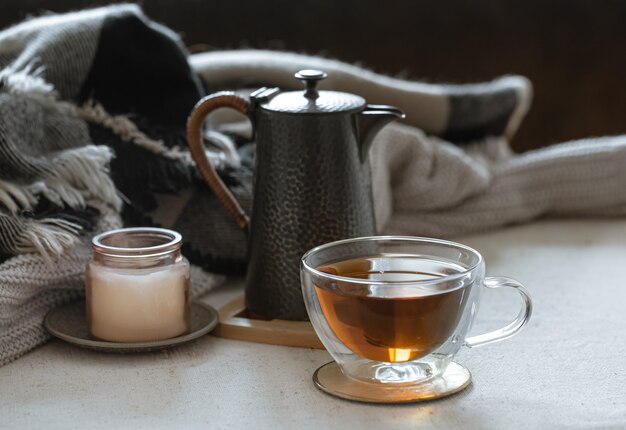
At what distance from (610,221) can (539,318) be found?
1.01 ft

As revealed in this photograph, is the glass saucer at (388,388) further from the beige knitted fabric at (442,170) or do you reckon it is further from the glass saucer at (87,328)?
the beige knitted fabric at (442,170)

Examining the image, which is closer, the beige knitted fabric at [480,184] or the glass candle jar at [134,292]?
the glass candle jar at [134,292]

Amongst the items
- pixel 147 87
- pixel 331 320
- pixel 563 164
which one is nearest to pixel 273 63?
pixel 147 87

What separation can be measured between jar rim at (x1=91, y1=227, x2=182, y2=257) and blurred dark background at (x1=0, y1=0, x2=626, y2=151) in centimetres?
62

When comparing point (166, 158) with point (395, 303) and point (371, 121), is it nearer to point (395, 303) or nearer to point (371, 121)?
point (371, 121)

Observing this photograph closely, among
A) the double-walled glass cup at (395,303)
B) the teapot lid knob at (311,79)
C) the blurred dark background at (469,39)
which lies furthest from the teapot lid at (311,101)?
the blurred dark background at (469,39)

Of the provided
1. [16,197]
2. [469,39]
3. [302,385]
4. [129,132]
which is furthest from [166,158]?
[469,39]

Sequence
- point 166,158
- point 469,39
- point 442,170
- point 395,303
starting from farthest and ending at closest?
point 469,39 → point 442,170 → point 166,158 → point 395,303

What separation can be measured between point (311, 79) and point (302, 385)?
0.23 metres

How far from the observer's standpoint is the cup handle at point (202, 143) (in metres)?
0.72

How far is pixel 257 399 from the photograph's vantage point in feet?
1.99

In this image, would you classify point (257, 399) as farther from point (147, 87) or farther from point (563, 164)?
point (563, 164)

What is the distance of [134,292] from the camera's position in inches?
26.3

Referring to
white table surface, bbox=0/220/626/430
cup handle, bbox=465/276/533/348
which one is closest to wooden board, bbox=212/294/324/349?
white table surface, bbox=0/220/626/430
